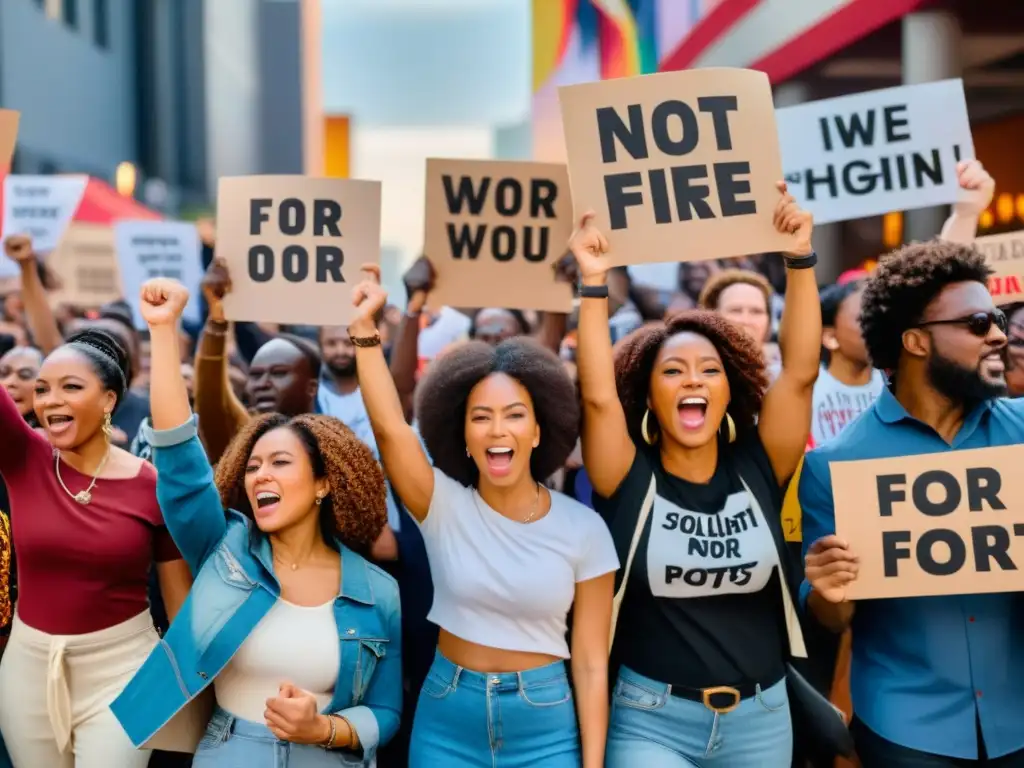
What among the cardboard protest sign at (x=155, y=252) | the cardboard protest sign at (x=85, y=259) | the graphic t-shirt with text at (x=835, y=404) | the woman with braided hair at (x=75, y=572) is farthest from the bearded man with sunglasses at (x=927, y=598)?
the cardboard protest sign at (x=85, y=259)

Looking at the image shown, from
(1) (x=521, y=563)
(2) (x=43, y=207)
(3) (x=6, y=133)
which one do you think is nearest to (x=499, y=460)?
(1) (x=521, y=563)

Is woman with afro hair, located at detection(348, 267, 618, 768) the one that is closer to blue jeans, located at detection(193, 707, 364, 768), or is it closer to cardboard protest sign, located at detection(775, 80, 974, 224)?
blue jeans, located at detection(193, 707, 364, 768)

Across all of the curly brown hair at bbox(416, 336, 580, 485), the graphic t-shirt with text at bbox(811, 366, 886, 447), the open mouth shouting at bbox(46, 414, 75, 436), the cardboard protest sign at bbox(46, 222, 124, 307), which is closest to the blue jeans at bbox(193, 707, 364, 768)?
the curly brown hair at bbox(416, 336, 580, 485)

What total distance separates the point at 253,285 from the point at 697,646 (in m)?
2.44

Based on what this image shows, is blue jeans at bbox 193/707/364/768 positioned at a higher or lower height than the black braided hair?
lower

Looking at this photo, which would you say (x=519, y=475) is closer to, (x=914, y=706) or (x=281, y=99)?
(x=914, y=706)

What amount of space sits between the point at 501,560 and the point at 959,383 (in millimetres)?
1328

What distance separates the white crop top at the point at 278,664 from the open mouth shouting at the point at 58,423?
851 millimetres

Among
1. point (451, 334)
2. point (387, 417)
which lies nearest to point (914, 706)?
point (387, 417)

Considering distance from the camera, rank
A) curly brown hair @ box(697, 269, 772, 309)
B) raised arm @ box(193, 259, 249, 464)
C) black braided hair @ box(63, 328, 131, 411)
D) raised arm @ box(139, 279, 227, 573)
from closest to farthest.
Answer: raised arm @ box(139, 279, 227, 573) < black braided hair @ box(63, 328, 131, 411) < raised arm @ box(193, 259, 249, 464) < curly brown hair @ box(697, 269, 772, 309)

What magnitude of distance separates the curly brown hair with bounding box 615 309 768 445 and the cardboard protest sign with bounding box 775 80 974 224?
76.9 inches

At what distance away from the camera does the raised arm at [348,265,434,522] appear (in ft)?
11.1

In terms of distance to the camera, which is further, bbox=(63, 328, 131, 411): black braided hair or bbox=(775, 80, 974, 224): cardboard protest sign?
bbox=(775, 80, 974, 224): cardboard protest sign

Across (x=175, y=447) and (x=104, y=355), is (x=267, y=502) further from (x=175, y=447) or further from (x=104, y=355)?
(x=104, y=355)
